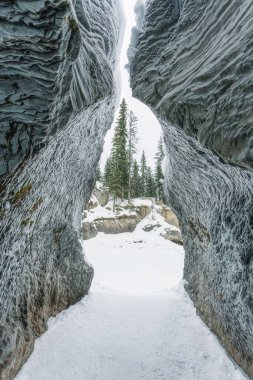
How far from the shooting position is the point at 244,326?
500 cm

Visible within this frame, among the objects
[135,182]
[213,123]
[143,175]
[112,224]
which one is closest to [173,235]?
[112,224]

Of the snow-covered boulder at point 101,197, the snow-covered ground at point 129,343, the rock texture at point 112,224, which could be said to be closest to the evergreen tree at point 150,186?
the snow-covered boulder at point 101,197

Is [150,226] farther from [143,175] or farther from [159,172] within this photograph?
[143,175]

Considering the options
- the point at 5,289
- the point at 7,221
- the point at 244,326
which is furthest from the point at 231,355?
the point at 7,221

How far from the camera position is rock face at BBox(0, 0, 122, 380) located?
152 inches

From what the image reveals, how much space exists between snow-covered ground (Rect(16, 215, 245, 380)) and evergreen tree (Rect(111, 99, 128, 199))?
25.1 m

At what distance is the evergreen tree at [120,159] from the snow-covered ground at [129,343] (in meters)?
25.1

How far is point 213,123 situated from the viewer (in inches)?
163

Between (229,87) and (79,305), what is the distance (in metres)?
8.16

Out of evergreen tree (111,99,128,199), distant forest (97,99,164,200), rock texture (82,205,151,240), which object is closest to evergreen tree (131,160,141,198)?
Result: distant forest (97,99,164,200)

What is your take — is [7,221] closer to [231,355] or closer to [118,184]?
[231,355]

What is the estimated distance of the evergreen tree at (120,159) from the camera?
1442 inches

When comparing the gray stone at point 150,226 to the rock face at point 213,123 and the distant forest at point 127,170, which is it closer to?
the distant forest at point 127,170

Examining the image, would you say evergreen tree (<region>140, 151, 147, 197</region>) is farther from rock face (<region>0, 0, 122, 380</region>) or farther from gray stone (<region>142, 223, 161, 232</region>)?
rock face (<region>0, 0, 122, 380</region>)
